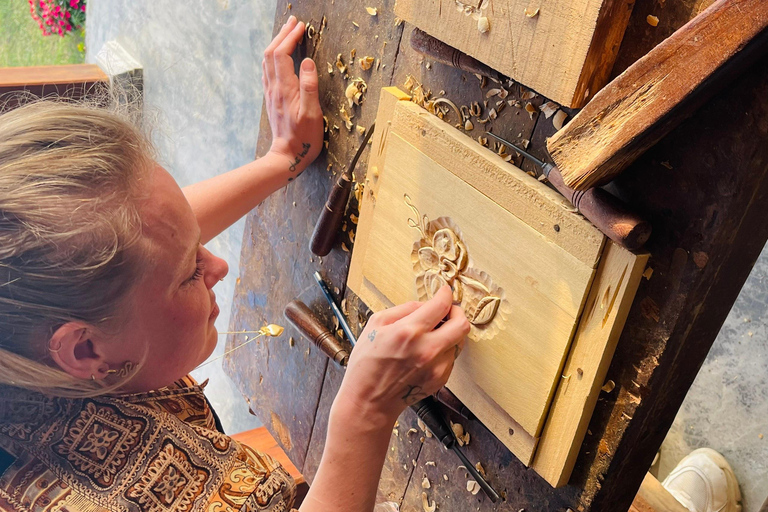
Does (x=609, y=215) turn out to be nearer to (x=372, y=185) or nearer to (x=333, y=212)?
(x=372, y=185)

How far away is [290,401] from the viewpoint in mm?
1455

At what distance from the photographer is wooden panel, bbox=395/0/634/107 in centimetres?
66

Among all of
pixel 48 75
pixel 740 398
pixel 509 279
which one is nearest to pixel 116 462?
pixel 509 279

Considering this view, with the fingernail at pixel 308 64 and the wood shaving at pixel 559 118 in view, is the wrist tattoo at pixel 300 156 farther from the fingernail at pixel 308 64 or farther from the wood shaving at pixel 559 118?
the wood shaving at pixel 559 118

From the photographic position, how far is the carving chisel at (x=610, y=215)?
2.19 ft

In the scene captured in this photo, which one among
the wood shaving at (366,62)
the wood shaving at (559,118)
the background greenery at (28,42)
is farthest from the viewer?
the background greenery at (28,42)

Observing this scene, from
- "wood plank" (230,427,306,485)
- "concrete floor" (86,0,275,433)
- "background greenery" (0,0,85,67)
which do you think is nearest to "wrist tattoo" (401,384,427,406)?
"wood plank" (230,427,306,485)

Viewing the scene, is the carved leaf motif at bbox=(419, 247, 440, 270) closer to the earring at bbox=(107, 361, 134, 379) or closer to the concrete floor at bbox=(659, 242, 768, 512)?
the earring at bbox=(107, 361, 134, 379)

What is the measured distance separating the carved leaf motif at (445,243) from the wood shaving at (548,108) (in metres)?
0.21

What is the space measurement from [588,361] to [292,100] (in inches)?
28.8

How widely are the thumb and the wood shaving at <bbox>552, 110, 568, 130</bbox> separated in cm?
54

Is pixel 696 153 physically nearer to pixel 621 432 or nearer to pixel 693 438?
pixel 621 432

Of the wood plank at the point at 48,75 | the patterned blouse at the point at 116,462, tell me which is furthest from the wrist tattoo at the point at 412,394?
the wood plank at the point at 48,75

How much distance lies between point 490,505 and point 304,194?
68cm
